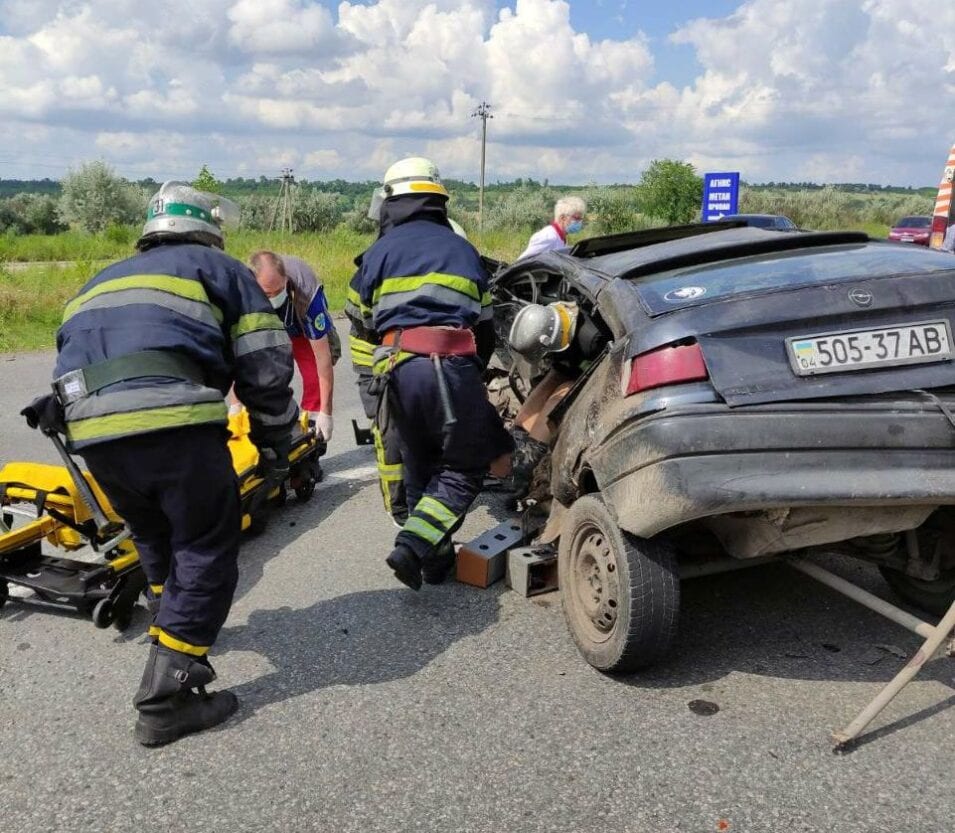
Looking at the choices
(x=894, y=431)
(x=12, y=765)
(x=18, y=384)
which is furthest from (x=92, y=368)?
(x=18, y=384)

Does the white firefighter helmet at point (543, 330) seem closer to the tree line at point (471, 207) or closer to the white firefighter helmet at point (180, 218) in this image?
the white firefighter helmet at point (180, 218)

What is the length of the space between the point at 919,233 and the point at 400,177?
91.4 ft

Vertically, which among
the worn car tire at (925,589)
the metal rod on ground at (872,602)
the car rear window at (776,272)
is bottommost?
the worn car tire at (925,589)

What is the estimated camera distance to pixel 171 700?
2705 millimetres

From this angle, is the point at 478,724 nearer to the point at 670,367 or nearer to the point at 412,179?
the point at 670,367

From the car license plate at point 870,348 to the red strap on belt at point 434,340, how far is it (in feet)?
4.95

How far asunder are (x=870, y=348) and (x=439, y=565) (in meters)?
2.02

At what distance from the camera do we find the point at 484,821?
7.59 feet

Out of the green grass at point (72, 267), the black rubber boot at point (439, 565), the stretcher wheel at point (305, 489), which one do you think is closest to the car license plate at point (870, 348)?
the black rubber boot at point (439, 565)

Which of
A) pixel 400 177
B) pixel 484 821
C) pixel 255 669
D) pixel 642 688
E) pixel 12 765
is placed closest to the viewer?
pixel 484 821

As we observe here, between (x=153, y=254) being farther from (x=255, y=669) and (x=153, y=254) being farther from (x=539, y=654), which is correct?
(x=539, y=654)

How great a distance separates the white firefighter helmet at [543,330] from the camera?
11.6 ft

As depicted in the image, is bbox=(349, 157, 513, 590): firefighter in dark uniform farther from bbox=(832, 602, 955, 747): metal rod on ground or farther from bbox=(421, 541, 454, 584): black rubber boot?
bbox=(832, 602, 955, 747): metal rod on ground

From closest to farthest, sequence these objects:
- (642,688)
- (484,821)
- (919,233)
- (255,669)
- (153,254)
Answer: (484,821) < (153,254) < (642,688) < (255,669) < (919,233)
